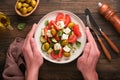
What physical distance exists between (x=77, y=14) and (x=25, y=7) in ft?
0.73

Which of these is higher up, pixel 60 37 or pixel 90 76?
pixel 60 37

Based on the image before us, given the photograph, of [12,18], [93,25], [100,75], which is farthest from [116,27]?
[12,18]

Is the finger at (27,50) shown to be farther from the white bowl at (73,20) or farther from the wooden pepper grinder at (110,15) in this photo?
the wooden pepper grinder at (110,15)

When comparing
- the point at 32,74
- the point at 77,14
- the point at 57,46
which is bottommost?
the point at 32,74

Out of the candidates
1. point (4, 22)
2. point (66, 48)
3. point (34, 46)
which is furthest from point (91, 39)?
point (4, 22)

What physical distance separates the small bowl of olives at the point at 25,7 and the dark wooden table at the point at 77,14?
4 centimetres

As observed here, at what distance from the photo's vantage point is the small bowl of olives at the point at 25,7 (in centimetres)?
127

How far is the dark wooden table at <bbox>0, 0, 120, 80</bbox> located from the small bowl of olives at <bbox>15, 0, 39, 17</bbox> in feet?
0.14

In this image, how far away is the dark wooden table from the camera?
4.21 feet

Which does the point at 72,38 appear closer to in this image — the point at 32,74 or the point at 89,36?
the point at 89,36

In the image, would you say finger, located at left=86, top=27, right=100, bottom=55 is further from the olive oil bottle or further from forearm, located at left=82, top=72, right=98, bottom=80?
the olive oil bottle

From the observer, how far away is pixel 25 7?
1.28 m

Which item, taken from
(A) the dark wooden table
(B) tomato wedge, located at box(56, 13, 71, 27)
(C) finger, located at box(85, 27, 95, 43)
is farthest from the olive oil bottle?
(C) finger, located at box(85, 27, 95, 43)

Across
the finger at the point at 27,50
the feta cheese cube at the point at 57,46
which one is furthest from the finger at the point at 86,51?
the finger at the point at 27,50
